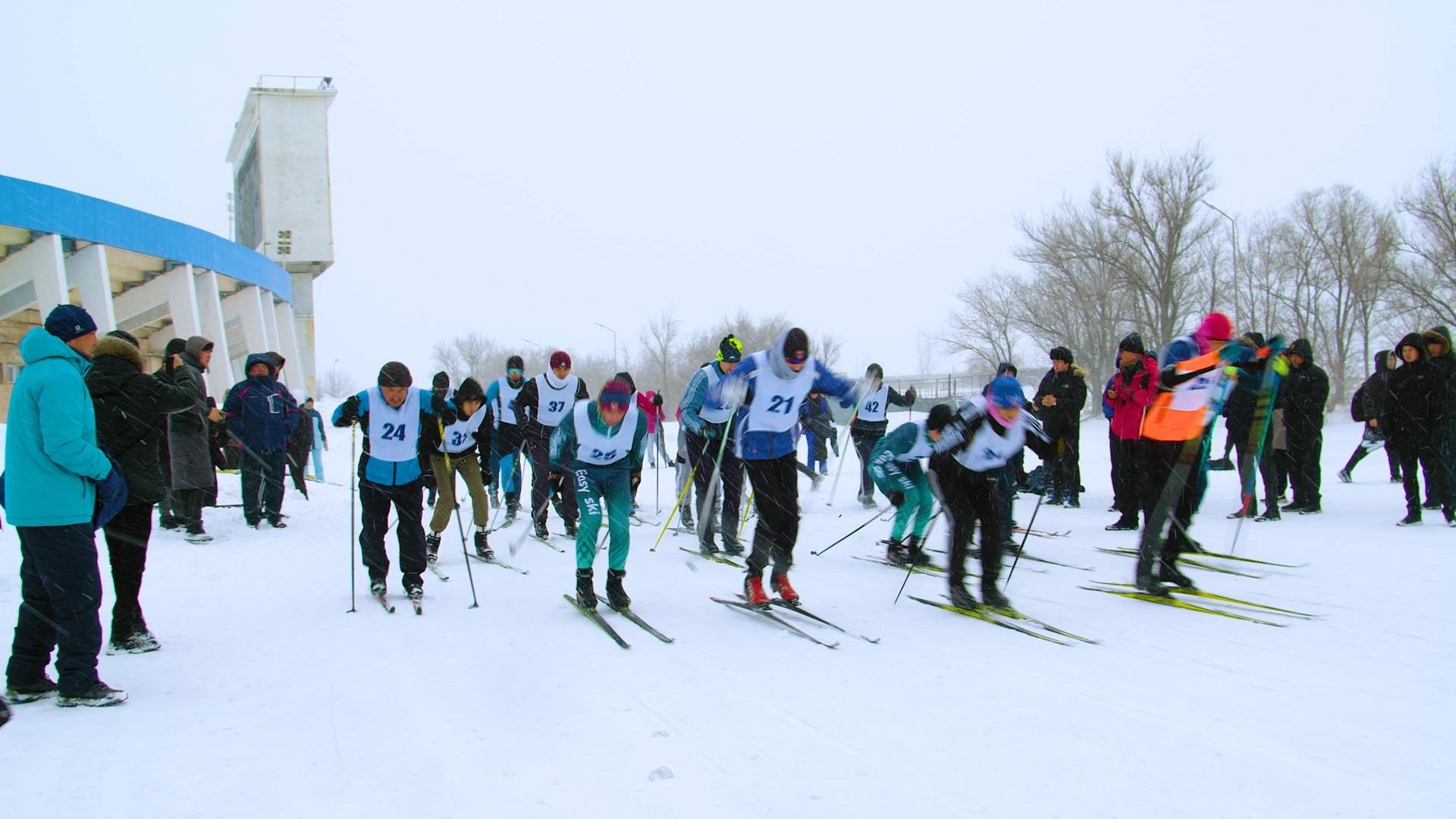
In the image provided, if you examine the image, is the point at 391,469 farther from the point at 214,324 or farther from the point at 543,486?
the point at 214,324

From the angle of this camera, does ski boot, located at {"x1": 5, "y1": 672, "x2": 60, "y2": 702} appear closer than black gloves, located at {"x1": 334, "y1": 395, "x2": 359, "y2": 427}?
Yes

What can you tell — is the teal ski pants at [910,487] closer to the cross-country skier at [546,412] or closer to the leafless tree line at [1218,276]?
the cross-country skier at [546,412]

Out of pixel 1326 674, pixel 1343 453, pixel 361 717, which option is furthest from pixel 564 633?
pixel 1343 453

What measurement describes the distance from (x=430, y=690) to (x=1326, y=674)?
14.3ft

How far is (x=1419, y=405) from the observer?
742 centimetres

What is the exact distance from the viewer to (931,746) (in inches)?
125

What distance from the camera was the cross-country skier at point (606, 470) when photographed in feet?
18.1

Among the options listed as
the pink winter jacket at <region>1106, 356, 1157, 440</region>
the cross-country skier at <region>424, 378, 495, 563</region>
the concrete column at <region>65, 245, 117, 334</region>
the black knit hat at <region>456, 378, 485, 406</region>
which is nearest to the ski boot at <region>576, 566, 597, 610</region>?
the cross-country skier at <region>424, 378, 495, 563</region>

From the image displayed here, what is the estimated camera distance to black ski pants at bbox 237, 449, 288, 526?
30.8 ft

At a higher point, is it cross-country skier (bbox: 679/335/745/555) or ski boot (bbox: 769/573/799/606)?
cross-country skier (bbox: 679/335/745/555)

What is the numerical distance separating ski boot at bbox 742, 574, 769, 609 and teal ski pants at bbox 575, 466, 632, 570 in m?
0.87

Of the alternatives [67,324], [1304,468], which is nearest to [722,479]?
[67,324]

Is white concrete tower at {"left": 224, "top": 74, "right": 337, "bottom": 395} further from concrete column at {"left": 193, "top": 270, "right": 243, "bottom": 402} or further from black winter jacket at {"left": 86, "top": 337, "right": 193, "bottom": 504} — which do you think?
black winter jacket at {"left": 86, "top": 337, "right": 193, "bottom": 504}

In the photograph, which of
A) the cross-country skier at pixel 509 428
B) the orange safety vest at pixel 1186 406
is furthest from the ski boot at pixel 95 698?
the orange safety vest at pixel 1186 406
